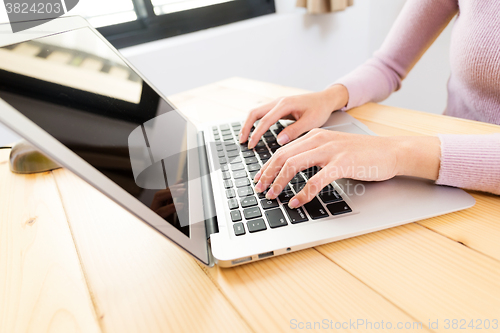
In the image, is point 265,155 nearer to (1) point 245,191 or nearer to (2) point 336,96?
(1) point 245,191

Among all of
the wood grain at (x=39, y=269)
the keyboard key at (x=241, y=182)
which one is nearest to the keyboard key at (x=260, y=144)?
the keyboard key at (x=241, y=182)

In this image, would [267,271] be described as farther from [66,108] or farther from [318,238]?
[66,108]

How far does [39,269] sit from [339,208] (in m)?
0.37

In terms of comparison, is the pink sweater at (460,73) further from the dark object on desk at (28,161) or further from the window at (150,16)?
the window at (150,16)

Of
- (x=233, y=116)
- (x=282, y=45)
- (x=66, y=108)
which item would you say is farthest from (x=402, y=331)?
(x=282, y=45)

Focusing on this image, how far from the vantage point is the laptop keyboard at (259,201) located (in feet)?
1.11

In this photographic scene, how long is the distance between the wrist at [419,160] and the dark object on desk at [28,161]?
610 millimetres

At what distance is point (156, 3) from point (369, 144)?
139 cm

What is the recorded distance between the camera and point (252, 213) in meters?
0.36

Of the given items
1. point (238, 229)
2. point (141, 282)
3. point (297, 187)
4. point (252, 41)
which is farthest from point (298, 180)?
point (252, 41)

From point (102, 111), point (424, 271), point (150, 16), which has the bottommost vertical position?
point (424, 271)

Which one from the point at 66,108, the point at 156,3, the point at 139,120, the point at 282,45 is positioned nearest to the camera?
the point at 66,108

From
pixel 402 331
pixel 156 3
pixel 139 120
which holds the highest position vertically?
pixel 156 3

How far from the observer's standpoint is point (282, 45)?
158 centimetres
